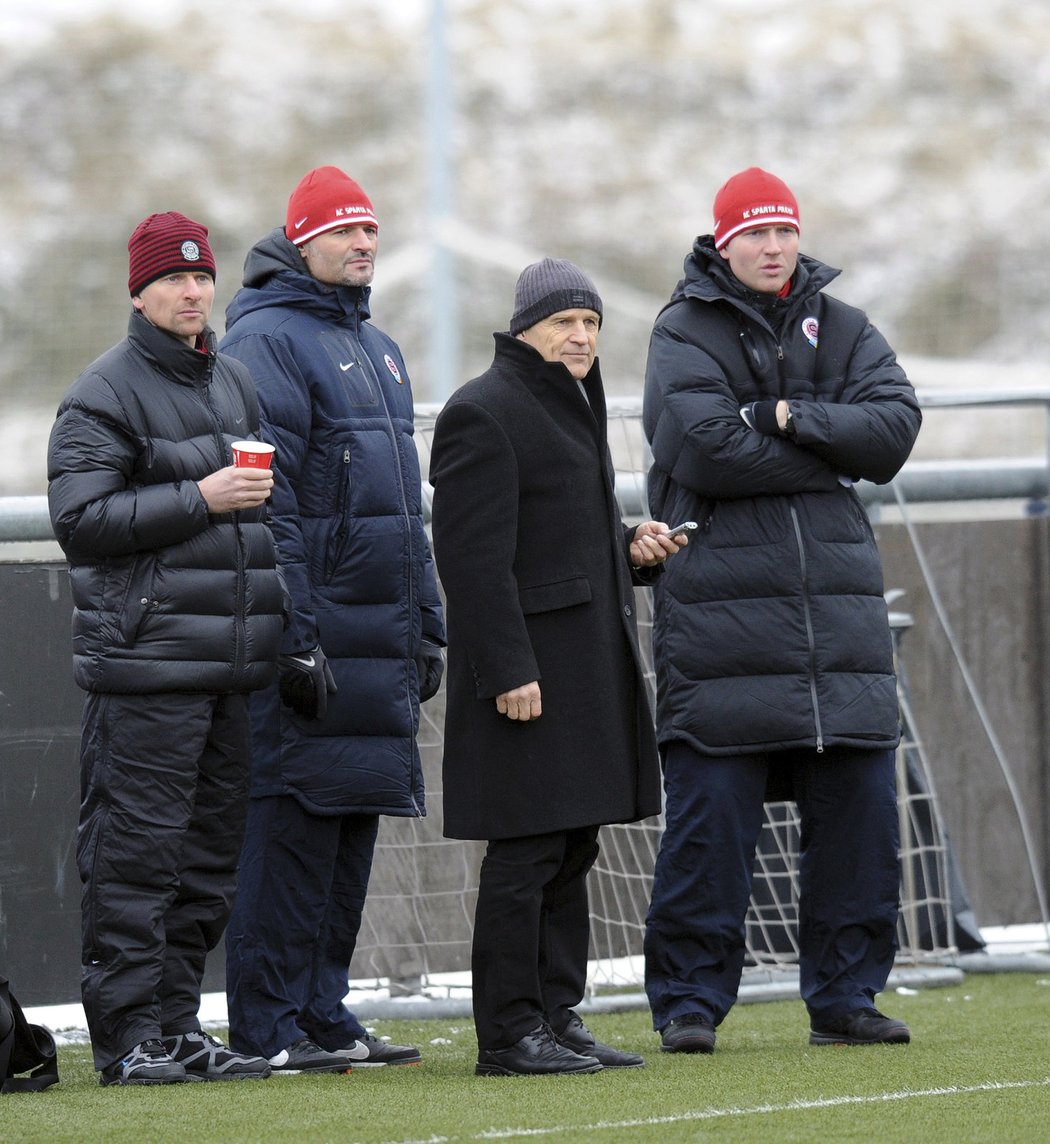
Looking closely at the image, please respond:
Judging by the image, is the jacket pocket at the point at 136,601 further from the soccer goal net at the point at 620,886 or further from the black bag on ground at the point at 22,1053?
the soccer goal net at the point at 620,886

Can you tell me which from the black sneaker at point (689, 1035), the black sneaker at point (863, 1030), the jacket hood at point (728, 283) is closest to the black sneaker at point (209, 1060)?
the black sneaker at point (689, 1035)

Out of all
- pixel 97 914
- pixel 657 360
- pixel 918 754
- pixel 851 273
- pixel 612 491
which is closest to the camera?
pixel 97 914

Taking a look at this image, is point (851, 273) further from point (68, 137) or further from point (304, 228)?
point (304, 228)

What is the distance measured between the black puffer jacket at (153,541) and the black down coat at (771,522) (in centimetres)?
121

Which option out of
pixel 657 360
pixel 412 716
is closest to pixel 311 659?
pixel 412 716

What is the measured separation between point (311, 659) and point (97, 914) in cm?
81

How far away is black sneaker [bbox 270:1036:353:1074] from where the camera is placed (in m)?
6.12

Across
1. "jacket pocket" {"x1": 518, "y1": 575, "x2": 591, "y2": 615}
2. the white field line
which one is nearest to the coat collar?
"jacket pocket" {"x1": 518, "y1": 575, "x2": 591, "y2": 615}

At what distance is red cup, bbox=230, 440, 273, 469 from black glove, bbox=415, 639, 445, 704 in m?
0.91

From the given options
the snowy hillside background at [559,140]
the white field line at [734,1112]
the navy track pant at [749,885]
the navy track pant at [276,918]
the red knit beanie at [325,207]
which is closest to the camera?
the white field line at [734,1112]

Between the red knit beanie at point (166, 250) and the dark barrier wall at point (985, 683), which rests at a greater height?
the red knit beanie at point (166, 250)

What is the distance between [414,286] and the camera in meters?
26.8

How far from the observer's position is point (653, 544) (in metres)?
6.12

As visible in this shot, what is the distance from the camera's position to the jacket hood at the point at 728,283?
6586 millimetres
